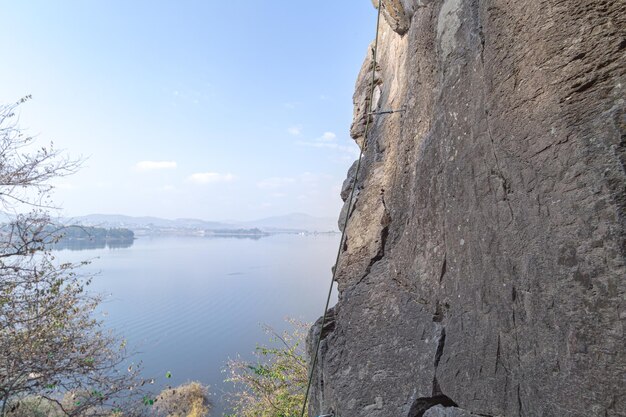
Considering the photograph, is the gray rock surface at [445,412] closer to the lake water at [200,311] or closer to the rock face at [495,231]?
the rock face at [495,231]

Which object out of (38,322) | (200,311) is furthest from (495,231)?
(200,311)

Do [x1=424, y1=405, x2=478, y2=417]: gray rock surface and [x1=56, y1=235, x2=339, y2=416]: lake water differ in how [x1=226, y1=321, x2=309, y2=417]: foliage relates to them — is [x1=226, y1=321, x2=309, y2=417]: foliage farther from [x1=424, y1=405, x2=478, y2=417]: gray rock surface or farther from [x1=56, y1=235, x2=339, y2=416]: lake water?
[x1=424, y1=405, x2=478, y2=417]: gray rock surface

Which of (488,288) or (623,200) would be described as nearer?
(623,200)

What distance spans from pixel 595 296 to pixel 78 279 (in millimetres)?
9282

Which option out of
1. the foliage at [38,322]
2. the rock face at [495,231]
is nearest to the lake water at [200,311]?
the foliage at [38,322]

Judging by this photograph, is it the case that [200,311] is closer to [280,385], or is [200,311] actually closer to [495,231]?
[280,385]

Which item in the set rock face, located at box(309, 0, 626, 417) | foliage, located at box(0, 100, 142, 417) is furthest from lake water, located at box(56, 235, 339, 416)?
rock face, located at box(309, 0, 626, 417)

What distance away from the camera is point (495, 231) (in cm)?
234

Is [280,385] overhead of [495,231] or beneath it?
beneath

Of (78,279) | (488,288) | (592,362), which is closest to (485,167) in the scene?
(488,288)

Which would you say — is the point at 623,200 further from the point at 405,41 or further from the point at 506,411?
the point at 405,41

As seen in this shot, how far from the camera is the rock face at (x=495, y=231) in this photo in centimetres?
177

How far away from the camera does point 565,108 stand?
78.1 inches

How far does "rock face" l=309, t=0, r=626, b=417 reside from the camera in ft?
5.82
